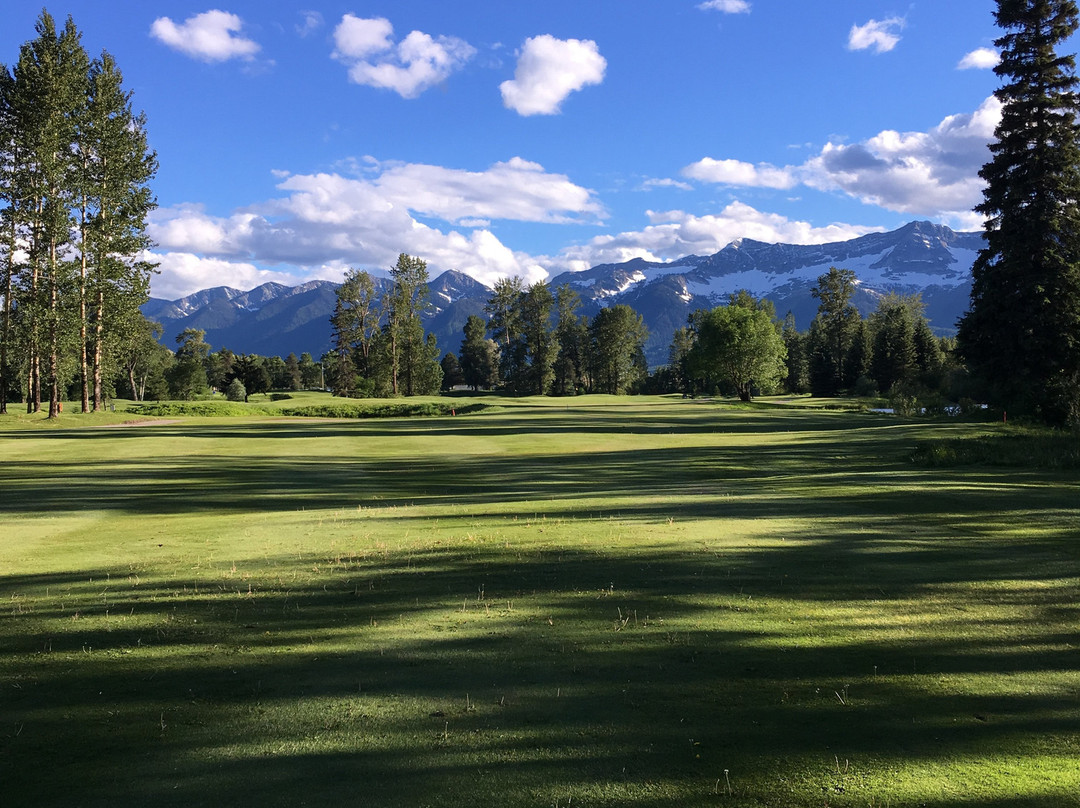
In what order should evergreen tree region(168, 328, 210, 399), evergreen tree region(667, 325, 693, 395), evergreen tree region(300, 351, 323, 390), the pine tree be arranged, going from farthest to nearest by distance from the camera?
1. evergreen tree region(300, 351, 323, 390)
2. evergreen tree region(667, 325, 693, 395)
3. evergreen tree region(168, 328, 210, 399)
4. the pine tree

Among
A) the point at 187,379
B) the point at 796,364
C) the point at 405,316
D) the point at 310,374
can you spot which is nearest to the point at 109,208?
the point at 405,316

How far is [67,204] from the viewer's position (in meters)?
42.5

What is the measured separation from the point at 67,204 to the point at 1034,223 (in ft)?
191

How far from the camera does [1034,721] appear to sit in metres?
4.80

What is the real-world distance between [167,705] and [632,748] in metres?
3.59

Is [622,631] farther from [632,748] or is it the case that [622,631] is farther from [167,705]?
[167,705]

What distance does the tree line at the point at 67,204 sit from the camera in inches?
1556

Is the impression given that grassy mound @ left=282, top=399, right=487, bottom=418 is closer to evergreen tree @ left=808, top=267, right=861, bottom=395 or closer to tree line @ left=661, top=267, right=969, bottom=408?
tree line @ left=661, top=267, right=969, bottom=408

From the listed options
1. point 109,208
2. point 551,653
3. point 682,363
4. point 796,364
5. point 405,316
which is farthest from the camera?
point 682,363

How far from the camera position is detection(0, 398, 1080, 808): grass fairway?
13.7ft

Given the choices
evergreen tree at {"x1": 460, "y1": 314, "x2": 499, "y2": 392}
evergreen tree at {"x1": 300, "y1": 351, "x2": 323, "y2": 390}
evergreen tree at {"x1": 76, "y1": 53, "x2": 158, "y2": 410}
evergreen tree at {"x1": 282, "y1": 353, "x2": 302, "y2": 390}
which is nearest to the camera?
evergreen tree at {"x1": 76, "y1": 53, "x2": 158, "y2": 410}

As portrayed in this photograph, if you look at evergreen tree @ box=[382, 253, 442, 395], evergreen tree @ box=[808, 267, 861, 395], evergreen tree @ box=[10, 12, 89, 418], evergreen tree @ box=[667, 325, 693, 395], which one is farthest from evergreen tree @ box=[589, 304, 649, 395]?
evergreen tree @ box=[10, 12, 89, 418]

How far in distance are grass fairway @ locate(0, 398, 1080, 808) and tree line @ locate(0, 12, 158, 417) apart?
3477cm

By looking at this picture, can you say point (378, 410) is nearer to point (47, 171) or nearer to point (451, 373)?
point (47, 171)
